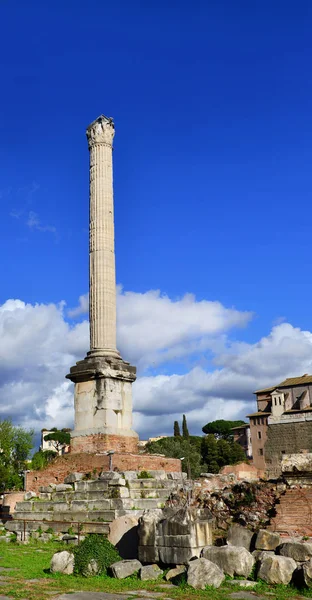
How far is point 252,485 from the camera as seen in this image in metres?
12.2

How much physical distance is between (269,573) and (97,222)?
14.4 m

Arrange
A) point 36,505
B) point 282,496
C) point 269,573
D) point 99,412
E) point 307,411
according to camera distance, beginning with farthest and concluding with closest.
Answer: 1. point 307,411
2. point 99,412
3. point 36,505
4. point 282,496
5. point 269,573

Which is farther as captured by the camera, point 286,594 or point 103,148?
point 103,148

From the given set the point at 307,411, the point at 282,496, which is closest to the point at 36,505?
the point at 282,496

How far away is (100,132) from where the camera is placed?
852 inches

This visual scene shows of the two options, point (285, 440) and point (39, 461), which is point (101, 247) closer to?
point (39, 461)

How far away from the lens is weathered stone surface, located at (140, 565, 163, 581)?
902 cm

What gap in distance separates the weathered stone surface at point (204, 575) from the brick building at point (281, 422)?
46.1 meters

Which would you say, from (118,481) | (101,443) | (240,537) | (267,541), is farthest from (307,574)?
(101,443)

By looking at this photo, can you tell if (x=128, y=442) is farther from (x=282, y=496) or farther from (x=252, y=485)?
(x=282, y=496)

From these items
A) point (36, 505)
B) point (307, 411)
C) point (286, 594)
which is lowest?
point (286, 594)

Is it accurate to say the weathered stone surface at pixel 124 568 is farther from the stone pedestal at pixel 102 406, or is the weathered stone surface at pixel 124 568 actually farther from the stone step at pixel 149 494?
the stone pedestal at pixel 102 406

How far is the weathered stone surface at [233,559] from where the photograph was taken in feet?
28.2

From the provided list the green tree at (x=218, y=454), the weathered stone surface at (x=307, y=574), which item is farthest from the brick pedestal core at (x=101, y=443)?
the green tree at (x=218, y=454)
